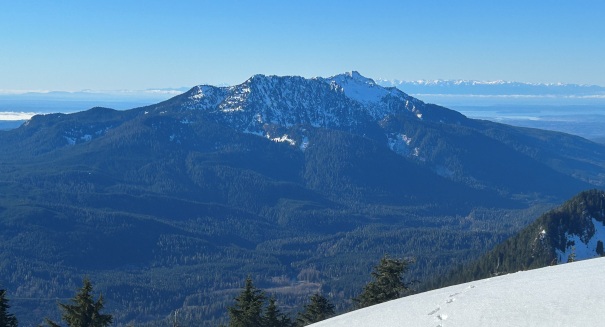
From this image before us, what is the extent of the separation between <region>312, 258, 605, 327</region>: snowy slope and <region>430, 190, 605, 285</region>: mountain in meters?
82.2

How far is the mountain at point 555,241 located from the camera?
4262 inches

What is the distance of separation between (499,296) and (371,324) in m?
4.60

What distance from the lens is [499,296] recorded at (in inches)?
967

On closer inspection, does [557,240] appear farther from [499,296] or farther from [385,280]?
[499,296]

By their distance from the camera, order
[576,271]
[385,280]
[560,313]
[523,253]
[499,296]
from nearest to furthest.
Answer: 1. [560,313]
2. [499,296]
3. [576,271]
4. [385,280]
5. [523,253]

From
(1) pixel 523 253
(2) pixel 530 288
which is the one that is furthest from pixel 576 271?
(1) pixel 523 253

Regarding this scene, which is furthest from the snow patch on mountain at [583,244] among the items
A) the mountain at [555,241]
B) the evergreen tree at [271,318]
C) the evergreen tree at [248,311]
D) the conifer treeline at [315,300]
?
the evergreen tree at [248,311]

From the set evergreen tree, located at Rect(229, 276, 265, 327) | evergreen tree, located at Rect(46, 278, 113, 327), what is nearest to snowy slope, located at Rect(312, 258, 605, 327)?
evergreen tree, located at Rect(46, 278, 113, 327)

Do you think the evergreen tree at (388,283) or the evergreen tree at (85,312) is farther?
the evergreen tree at (388,283)

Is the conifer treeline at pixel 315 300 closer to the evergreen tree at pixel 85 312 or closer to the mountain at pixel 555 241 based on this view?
the evergreen tree at pixel 85 312

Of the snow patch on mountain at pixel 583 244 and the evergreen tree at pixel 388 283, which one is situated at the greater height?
the evergreen tree at pixel 388 283

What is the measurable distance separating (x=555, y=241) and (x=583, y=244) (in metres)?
4.28

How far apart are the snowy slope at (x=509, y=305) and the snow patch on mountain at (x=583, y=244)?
281 ft

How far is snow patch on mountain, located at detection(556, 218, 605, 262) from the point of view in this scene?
355 feet
